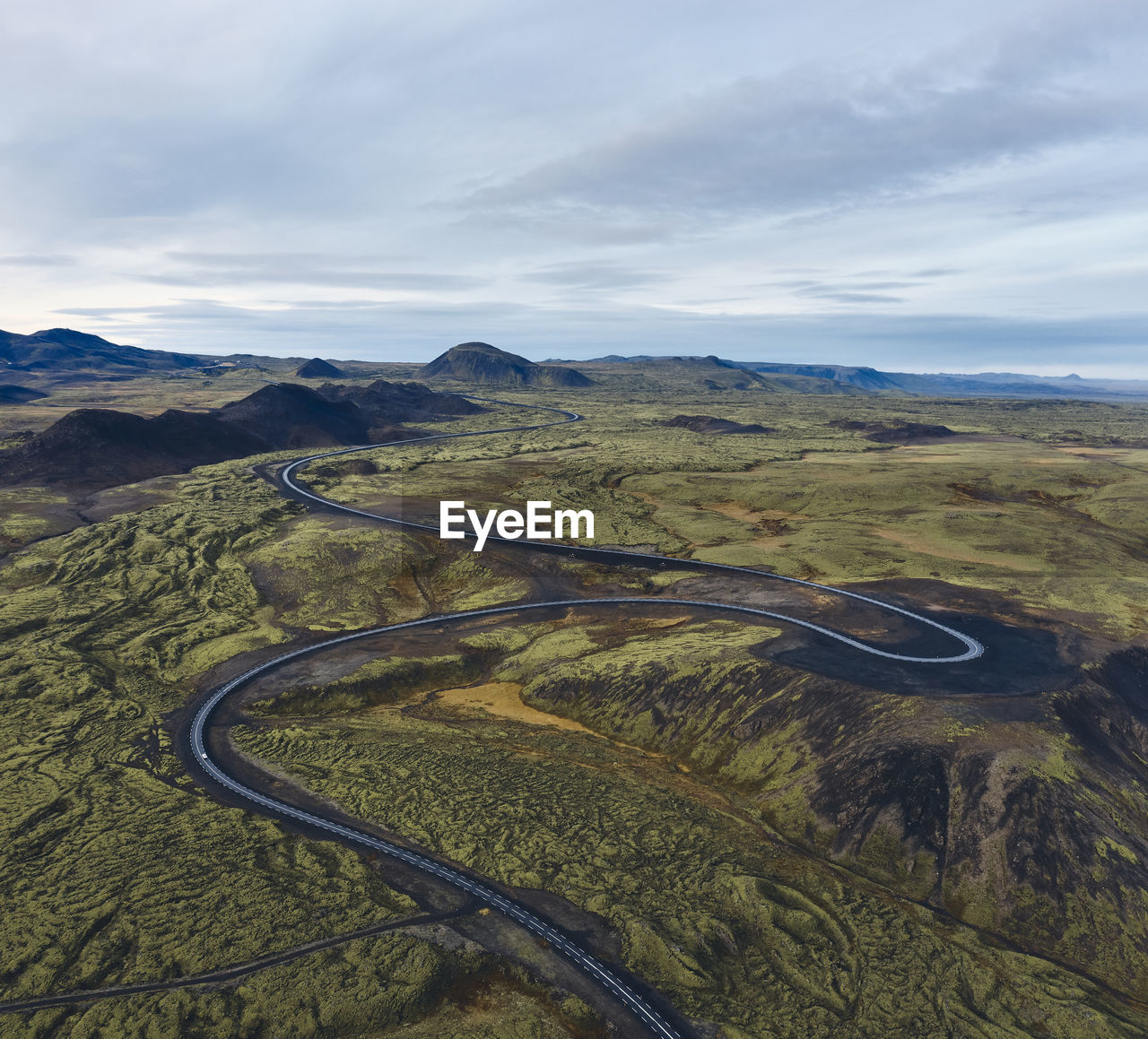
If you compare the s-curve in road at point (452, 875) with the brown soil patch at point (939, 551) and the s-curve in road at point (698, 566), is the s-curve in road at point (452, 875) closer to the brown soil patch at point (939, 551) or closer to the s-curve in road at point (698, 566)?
the s-curve in road at point (698, 566)

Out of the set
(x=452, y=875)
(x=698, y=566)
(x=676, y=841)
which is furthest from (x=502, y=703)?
(x=698, y=566)

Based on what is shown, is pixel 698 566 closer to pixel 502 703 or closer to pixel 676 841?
pixel 502 703

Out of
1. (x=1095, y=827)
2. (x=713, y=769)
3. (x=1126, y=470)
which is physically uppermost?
(x=1126, y=470)

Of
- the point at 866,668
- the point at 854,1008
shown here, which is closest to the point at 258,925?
the point at 854,1008

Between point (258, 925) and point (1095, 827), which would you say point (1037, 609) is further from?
point (258, 925)

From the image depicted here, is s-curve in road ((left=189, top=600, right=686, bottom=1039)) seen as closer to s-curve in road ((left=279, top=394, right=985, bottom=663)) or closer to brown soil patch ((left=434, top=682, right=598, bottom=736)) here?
brown soil patch ((left=434, top=682, right=598, bottom=736))

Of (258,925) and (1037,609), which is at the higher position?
(1037,609)

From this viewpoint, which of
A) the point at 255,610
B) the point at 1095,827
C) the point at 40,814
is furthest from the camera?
the point at 255,610

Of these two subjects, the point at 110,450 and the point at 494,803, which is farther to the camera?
the point at 110,450
